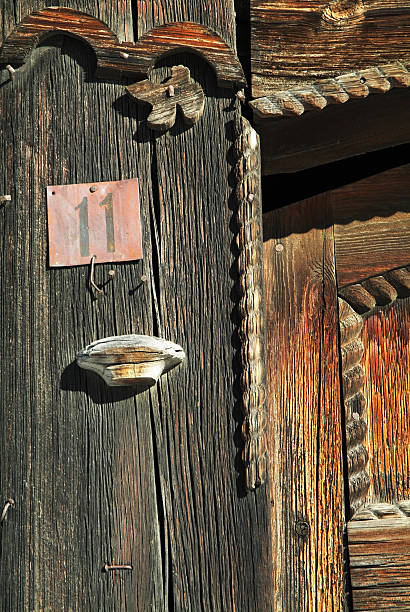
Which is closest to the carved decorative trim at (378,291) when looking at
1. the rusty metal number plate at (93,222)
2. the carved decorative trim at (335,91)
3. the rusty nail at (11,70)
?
the carved decorative trim at (335,91)

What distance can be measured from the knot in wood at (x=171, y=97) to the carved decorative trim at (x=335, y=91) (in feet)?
0.47

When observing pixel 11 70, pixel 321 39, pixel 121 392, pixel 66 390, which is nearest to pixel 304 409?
pixel 121 392

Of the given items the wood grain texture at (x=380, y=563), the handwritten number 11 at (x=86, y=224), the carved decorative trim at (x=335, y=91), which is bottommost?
the wood grain texture at (x=380, y=563)

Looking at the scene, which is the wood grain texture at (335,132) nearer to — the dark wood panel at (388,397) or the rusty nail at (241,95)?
the rusty nail at (241,95)

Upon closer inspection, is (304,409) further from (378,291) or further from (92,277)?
(92,277)

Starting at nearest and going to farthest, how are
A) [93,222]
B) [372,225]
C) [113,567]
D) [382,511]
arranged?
1. [113,567]
2. [93,222]
3. [382,511]
4. [372,225]

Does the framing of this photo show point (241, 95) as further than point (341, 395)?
No

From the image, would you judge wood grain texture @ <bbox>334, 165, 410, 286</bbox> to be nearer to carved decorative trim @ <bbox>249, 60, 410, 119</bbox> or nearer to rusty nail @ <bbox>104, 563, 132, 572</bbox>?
carved decorative trim @ <bbox>249, 60, 410, 119</bbox>

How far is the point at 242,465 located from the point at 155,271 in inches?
18.3

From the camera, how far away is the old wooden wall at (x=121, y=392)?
5.95 ft

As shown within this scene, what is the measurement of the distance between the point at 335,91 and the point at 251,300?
0.50 metres

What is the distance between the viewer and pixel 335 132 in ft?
6.64

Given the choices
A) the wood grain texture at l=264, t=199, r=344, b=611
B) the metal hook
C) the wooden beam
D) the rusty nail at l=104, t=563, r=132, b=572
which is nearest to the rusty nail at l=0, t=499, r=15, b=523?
the rusty nail at l=104, t=563, r=132, b=572

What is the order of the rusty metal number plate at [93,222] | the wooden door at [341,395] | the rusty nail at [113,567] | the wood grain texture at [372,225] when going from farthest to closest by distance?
the wood grain texture at [372,225] < the wooden door at [341,395] < the rusty metal number plate at [93,222] < the rusty nail at [113,567]
